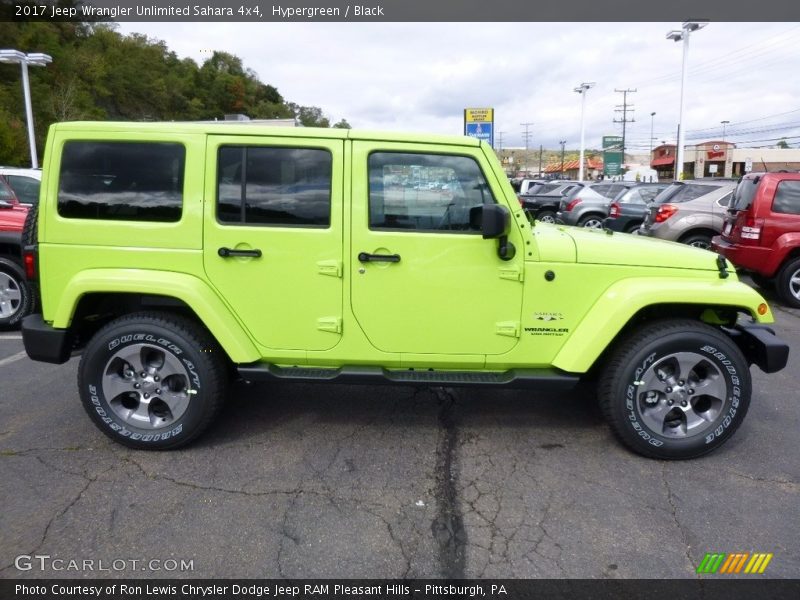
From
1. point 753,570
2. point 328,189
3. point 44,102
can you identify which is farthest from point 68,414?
point 44,102

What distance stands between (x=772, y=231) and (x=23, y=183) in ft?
34.3

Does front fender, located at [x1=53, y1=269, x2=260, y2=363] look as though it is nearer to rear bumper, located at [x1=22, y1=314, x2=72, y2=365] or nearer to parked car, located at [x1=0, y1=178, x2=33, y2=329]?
rear bumper, located at [x1=22, y1=314, x2=72, y2=365]

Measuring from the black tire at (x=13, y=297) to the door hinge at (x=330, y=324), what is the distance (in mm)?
4771

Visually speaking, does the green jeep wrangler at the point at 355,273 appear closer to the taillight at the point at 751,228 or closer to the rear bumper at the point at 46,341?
the rear bumper at the point at 46,341

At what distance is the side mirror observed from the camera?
10.1 ft

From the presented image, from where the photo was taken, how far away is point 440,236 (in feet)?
10.9

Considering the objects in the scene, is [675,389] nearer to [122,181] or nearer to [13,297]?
[122,181]

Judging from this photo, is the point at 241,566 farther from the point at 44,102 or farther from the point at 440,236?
the point at 44,102

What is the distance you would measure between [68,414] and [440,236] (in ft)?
9.92

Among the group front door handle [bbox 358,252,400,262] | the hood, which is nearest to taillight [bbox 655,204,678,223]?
the hood

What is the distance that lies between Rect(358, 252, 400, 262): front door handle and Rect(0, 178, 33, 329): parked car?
499 cm

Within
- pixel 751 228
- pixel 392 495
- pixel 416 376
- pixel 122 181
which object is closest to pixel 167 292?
pixel 122 181

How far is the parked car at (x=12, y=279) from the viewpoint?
6340 mm

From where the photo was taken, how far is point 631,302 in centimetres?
325
